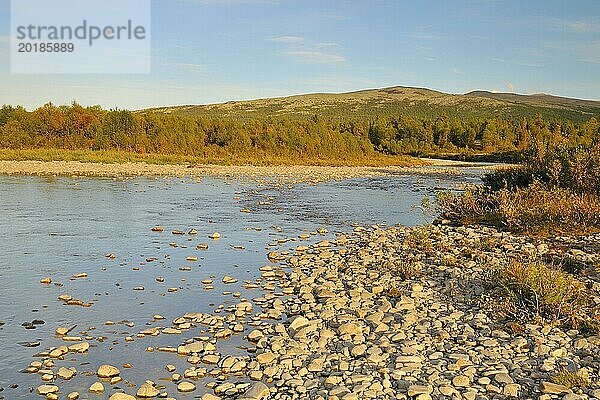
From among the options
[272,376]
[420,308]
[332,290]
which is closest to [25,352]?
[272,376]

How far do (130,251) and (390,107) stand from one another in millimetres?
127957

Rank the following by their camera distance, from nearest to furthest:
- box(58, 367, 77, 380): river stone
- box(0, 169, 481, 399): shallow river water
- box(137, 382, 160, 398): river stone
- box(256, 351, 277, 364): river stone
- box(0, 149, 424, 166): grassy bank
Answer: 1. box(137, 382, 160, 398): river stone
2. box(58, 367, 77, 380): river stone
3. box(256, 351, 277, 364): river stone
4. box(0, 169, 481, 399): shallow river water
5. box(0, 149, 424, 166): grassy bank

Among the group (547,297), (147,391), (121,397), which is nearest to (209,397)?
(147,391)

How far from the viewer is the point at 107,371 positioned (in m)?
7.00

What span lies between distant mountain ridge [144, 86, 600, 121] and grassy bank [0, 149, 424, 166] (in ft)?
208

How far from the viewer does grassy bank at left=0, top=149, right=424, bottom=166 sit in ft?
155

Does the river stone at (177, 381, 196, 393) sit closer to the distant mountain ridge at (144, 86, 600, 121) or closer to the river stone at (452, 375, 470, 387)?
the river stone at (452, 375, 470, 387)

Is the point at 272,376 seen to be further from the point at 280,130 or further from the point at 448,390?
the point at 280,130

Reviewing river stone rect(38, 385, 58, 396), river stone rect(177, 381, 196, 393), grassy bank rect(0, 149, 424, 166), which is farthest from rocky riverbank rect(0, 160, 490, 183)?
river stone rect(38, 385, 58, 396)

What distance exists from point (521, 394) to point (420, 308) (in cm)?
318

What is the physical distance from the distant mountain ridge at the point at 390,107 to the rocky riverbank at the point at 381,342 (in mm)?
111797

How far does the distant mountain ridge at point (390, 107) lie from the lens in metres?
125

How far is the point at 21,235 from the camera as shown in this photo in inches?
631

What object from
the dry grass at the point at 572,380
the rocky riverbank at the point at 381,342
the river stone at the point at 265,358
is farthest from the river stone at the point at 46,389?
the dry grass at the point at 572,380
